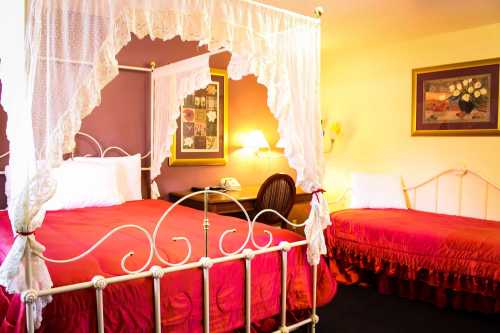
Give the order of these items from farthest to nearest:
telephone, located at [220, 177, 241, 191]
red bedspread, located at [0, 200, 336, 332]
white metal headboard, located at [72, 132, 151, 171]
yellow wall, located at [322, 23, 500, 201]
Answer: telephone, located at [220, 177, 241, 191], yellow wall, located at [322, 23, 500, 201], white metal headboard, located at [72, 132, 151, 171], red bedspread, located at [0, 200, 336, 332]

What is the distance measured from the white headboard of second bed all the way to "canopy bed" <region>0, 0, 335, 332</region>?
206 cm

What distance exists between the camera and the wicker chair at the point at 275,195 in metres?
3.83

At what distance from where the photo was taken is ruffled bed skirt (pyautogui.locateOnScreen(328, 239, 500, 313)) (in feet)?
10.2

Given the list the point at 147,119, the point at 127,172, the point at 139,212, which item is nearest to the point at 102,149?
the point at 127,172

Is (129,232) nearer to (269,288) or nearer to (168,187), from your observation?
(269,288)

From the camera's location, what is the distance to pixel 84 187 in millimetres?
3311

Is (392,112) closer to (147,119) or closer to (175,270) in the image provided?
(147,119)

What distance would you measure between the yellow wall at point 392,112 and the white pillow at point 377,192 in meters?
0.21

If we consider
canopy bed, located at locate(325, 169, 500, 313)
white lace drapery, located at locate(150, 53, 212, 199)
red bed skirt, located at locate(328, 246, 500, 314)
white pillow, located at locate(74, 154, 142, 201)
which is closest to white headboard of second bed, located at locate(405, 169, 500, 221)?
canopy bed, located at locate(325, 169, 500, 313)

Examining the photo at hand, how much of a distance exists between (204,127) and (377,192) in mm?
1831

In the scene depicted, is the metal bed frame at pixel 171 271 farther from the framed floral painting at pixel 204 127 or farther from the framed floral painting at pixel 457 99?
the framed floral painting at pixel 457 99

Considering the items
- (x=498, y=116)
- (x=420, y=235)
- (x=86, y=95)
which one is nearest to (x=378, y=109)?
(x=498, y=116)

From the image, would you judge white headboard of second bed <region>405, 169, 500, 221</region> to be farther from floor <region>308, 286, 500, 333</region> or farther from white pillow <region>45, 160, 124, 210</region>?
white pillow <region>45, 160, 124, 210</region>

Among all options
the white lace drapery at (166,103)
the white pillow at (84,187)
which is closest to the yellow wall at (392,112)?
the white lace drapery at (166,103)
